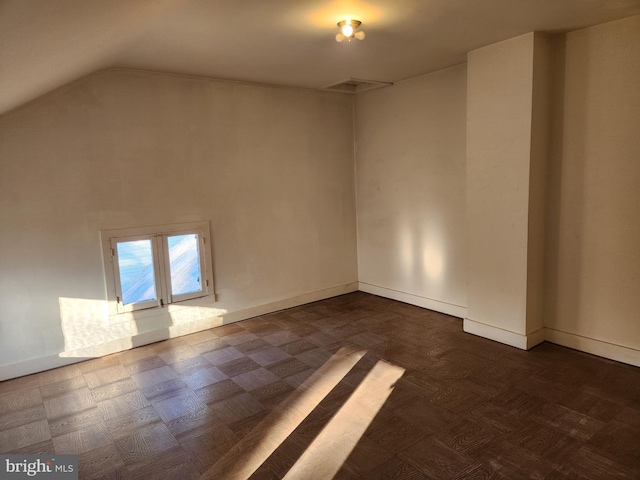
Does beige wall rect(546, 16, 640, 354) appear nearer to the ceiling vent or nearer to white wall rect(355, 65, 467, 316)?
white wall rect(355, 65, 467, 316)

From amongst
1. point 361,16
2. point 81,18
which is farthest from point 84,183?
point 361,16

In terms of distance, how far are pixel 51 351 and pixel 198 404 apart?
4.91ft

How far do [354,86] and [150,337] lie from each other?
3.51m

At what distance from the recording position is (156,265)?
391 centimetres

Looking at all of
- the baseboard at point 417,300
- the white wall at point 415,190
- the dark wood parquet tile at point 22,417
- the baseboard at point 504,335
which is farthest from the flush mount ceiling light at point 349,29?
the dark wood parquet tile at point 22,417

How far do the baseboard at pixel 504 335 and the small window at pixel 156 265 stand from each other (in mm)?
2486

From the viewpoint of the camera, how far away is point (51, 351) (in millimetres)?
3473

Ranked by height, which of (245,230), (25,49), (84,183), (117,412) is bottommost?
(117,412)

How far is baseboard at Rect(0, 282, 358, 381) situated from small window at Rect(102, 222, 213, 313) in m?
0.28

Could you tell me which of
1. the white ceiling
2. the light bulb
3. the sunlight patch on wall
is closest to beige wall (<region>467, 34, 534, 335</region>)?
the white ceiling

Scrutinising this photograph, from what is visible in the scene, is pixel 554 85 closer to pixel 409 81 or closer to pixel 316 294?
pixel 409 81

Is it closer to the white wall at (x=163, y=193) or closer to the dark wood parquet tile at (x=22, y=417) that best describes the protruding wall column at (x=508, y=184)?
the white wall at (x=163, y=193)

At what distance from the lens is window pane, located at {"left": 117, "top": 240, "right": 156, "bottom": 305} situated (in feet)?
12.3

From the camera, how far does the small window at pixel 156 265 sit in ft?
12.2
